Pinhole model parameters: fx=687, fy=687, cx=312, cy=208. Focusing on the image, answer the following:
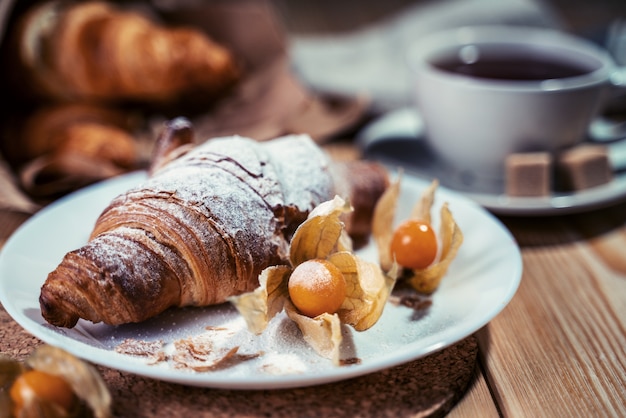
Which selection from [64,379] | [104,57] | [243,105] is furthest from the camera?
[243,105]

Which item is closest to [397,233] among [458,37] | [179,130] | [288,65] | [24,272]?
[179,130]

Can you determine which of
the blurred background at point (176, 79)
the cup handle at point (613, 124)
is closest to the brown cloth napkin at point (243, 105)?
the blurred background at point (176, 79)

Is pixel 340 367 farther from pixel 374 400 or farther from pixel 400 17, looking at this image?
pixel 400 17

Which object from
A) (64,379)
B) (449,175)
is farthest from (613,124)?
(64,379)

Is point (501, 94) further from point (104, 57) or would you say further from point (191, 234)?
point (104, 57)

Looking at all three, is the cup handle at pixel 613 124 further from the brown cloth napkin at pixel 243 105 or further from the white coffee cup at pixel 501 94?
the brown cloth napkin at pixel 243 105

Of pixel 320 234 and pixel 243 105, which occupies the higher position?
pixel 320 234
